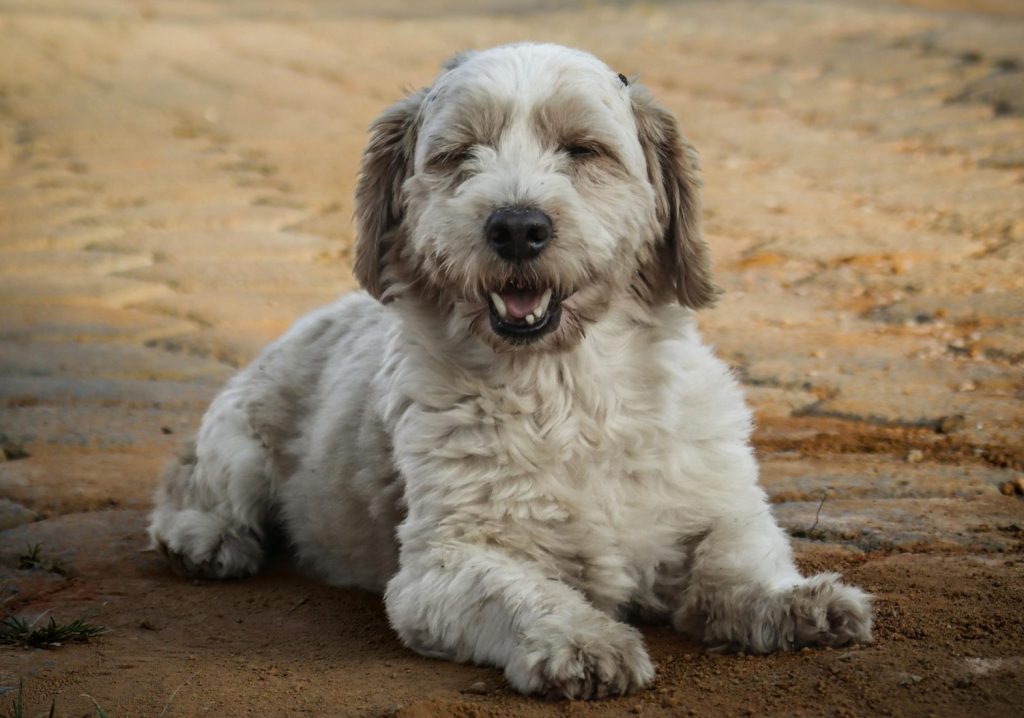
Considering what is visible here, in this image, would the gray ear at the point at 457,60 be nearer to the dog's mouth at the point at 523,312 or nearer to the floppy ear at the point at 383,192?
the floppy ear at the point at 383,192

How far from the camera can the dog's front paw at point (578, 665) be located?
362cm

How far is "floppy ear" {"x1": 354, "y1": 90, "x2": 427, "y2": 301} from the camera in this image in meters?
4.70

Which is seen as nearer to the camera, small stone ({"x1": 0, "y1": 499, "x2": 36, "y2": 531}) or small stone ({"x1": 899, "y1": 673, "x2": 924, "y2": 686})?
small stone ({"x1": 899, "y1": 673, "x2": 924, "y2": 686})

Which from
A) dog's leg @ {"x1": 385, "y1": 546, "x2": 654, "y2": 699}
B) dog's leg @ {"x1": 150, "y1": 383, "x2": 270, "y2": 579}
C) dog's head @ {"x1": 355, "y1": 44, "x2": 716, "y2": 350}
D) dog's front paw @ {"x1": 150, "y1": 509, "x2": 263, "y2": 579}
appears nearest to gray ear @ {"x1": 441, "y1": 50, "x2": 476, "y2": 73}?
dog's head @ {"x1": 355, "y1": 44, "x2": 716, "y2": 350}

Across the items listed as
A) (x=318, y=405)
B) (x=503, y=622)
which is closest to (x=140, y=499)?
(x=318, y=405)

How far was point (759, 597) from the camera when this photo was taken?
13.2 feet

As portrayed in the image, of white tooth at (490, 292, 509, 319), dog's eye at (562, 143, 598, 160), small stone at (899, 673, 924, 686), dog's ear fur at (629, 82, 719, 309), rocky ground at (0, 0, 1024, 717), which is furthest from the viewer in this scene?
dog's ear fur at (629, 82, 719, 309)

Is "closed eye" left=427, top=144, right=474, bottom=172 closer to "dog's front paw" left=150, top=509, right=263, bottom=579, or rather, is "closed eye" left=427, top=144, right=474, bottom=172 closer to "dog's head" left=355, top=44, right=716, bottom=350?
"dog's head" left=355, top=44, right=716, bottom=350

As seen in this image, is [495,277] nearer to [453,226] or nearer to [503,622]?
[453,226]

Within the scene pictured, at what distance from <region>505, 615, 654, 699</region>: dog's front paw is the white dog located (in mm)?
31

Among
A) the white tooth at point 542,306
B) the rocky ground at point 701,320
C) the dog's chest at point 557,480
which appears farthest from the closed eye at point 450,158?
the rocky ground at point 701,320

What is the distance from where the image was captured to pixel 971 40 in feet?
47.8

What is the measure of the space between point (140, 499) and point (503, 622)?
2580 mm

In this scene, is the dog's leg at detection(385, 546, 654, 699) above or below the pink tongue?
below
